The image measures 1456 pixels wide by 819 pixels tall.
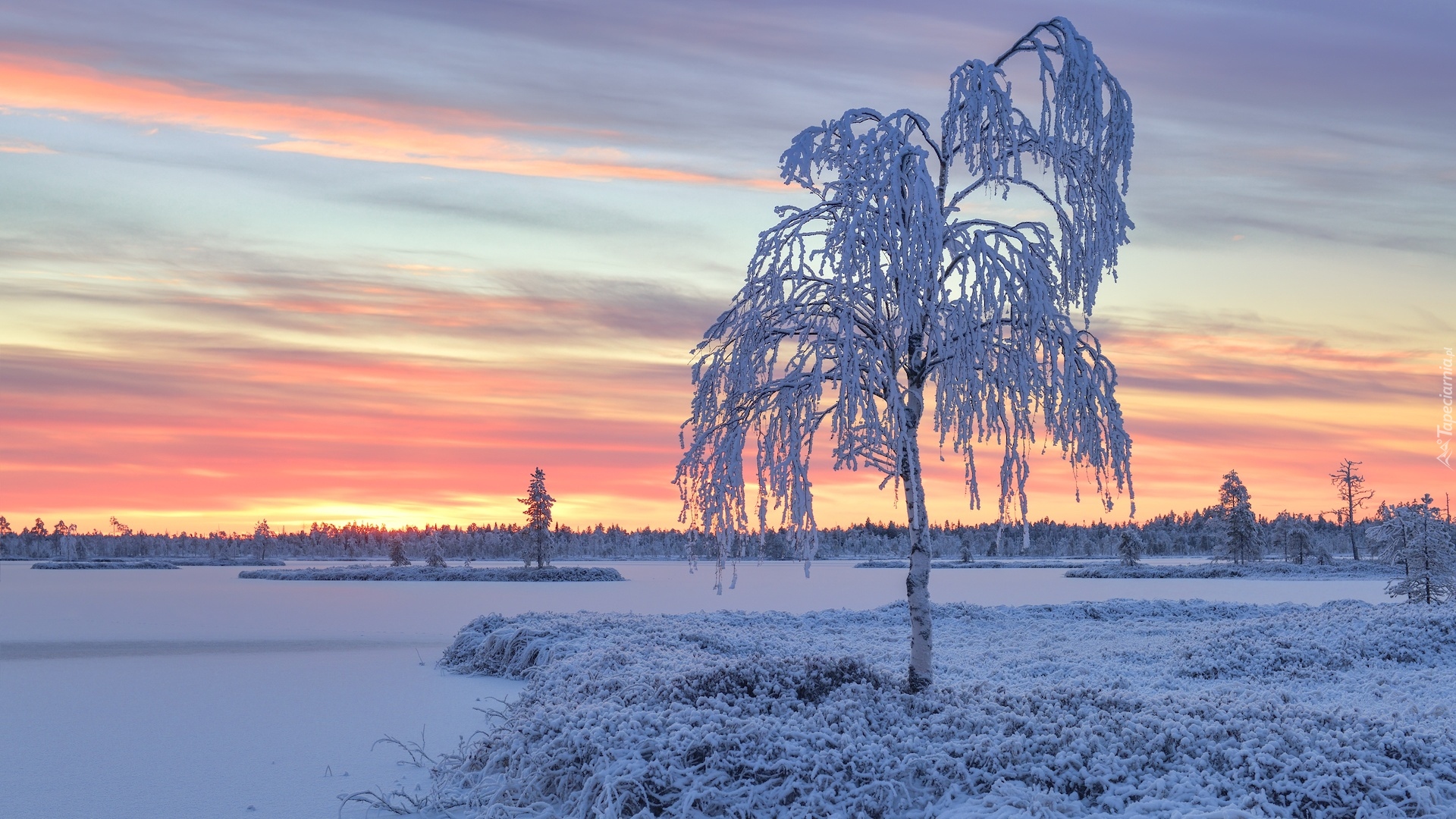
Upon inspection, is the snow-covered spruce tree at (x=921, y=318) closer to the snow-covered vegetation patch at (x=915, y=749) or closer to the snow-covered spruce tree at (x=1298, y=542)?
the snow-covered vegetation patch at (x=915, y=749)

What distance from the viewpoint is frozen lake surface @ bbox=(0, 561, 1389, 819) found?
1223cm

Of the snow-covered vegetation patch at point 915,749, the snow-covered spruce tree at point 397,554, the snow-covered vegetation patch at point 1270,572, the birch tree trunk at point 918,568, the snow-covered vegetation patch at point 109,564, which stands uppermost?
the birch tree trunk at point 918,568

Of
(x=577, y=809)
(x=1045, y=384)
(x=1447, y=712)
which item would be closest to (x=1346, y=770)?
(x=1045, y=384)

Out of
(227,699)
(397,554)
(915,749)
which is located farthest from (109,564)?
(915,749)

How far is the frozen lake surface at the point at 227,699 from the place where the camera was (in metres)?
12.2

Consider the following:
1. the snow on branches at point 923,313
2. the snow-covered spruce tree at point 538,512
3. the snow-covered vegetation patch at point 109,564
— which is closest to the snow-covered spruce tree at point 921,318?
the snow on branches at point 923,313

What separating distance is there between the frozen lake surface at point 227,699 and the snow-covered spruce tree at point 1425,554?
65.3ft

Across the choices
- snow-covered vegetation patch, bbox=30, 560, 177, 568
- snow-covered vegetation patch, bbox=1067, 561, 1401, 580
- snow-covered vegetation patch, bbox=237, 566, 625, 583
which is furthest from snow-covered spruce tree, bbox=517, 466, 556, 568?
snow-covered vegetation patch, bbox=30, 560, 177, 568

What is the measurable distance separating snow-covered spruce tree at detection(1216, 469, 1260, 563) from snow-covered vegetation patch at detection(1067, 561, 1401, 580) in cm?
129

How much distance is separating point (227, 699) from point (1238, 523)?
96.9 m

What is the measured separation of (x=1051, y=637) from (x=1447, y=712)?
14721 millimetres

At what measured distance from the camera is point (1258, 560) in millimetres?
100625

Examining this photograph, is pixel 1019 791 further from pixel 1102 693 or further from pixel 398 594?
pixel 398 594

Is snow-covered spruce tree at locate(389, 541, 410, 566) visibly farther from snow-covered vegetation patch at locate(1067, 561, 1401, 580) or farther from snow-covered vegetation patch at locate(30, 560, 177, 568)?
snow-covered vegetation patch at locate(30, 560, 177, 568)
